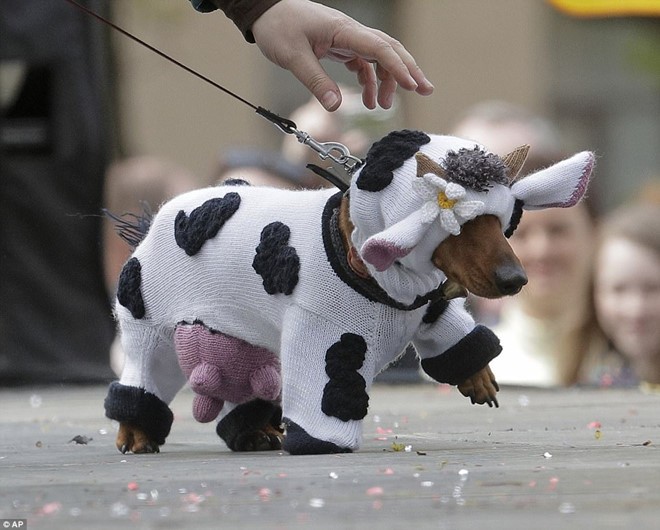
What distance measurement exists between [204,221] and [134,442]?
73cm

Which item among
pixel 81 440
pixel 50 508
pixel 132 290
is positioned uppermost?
pixel 132 290

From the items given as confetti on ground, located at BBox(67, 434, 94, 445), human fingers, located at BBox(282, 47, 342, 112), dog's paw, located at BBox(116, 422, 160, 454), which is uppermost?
human fingers, located at BBox(282, 47, 342, 112)

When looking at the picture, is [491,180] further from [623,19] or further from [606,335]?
[623,19]

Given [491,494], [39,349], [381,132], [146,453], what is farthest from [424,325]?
[381,132]

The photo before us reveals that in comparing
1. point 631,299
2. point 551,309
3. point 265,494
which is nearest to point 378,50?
point 265,494

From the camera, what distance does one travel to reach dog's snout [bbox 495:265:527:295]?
4.40 metres

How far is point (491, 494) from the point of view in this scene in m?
3.67

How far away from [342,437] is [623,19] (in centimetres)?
1676

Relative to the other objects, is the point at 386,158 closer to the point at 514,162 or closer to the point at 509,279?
the point at 514,162

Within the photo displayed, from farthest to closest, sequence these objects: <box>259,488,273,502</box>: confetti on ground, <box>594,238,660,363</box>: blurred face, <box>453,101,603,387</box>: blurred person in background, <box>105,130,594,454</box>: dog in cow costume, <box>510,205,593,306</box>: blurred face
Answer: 1. <box>510,205,593,306</box>: blurred face
2. <box>453,101,603,387</box>: blurred person in background
3. <box>594,238,660,363</box>: blurred face
4. <box>105,130,594,454</box>: dog in cow costume
5. <box>259,488,273,502</box>: confetti on ground

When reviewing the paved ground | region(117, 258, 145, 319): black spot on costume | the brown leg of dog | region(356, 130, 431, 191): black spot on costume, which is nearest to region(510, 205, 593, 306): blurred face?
the paved ground

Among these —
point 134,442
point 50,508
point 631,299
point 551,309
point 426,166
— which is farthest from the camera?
point 551,309

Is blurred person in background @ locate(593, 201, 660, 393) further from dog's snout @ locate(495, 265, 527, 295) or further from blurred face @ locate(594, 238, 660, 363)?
dog's snout @ locate(495, 265, 527, 295)

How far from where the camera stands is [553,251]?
923 centimetres
